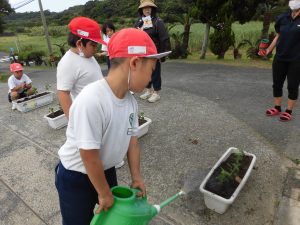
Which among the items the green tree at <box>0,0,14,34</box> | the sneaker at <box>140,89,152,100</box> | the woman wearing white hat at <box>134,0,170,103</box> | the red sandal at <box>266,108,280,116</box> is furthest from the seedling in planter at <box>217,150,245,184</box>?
the green tree at <box>0,0,14,34</box>

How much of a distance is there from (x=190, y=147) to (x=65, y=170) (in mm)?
2373

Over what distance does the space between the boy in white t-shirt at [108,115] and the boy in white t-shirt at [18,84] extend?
4.78m

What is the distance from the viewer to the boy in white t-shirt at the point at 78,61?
94.1 inches

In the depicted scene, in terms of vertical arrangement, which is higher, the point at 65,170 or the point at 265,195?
the point at 65,170

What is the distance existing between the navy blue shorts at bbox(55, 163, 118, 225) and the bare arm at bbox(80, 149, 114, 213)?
0.85 ft

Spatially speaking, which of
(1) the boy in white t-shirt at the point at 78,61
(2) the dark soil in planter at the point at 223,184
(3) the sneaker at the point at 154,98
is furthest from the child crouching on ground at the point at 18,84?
(2) the dark soil in planter at the point at 223,184

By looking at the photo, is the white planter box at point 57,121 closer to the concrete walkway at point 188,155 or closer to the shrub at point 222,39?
the concrete walkway at point 188,155

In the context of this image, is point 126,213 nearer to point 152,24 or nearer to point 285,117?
point 285,117

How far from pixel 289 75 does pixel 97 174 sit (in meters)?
3.66

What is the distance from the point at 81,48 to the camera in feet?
8.41

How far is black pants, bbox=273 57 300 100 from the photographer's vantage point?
388cm

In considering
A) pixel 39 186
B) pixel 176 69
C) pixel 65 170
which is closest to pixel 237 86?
pixel 176 69

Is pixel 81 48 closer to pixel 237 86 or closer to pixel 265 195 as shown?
pixel 265 195

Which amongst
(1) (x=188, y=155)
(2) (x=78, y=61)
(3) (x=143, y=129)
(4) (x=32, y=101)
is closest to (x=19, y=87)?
(4) (x=32, y=101)
